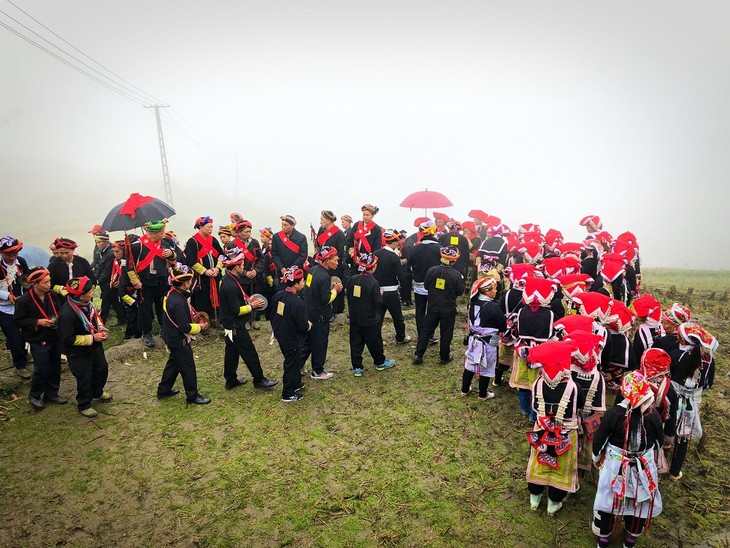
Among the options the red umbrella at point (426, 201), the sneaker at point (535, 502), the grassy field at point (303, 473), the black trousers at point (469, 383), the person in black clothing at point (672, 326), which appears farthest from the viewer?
the red umbrella at point (426, 201)

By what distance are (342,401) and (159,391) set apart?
3.13 m

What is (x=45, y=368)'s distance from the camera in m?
6.32

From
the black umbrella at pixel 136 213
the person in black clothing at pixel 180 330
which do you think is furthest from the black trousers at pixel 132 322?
the person in black clothing at pixel 180 330

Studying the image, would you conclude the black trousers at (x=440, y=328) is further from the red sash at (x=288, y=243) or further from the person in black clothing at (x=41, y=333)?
the person in black clothing at (x=41, y=333)

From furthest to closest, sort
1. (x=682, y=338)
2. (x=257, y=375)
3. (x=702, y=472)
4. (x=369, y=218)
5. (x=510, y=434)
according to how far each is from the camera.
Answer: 1. (x=369, y=218)
2. (x=257, y=375)
3. (x=510, y=434)
4. (x=702, y=472)
5. (x=682, y=338)

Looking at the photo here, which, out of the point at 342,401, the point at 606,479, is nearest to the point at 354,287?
the point at 342,401

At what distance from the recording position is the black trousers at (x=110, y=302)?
32.6 ft

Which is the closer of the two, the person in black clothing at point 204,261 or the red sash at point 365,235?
the person in black clothing at point 204,261

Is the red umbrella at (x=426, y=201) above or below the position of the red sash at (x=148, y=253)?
above

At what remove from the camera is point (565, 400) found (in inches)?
165

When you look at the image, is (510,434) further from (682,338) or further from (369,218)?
(369,218)

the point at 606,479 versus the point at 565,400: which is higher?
the point at 565,400

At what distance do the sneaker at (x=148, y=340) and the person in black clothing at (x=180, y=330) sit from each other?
2.41 m

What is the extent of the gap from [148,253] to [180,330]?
306cm
